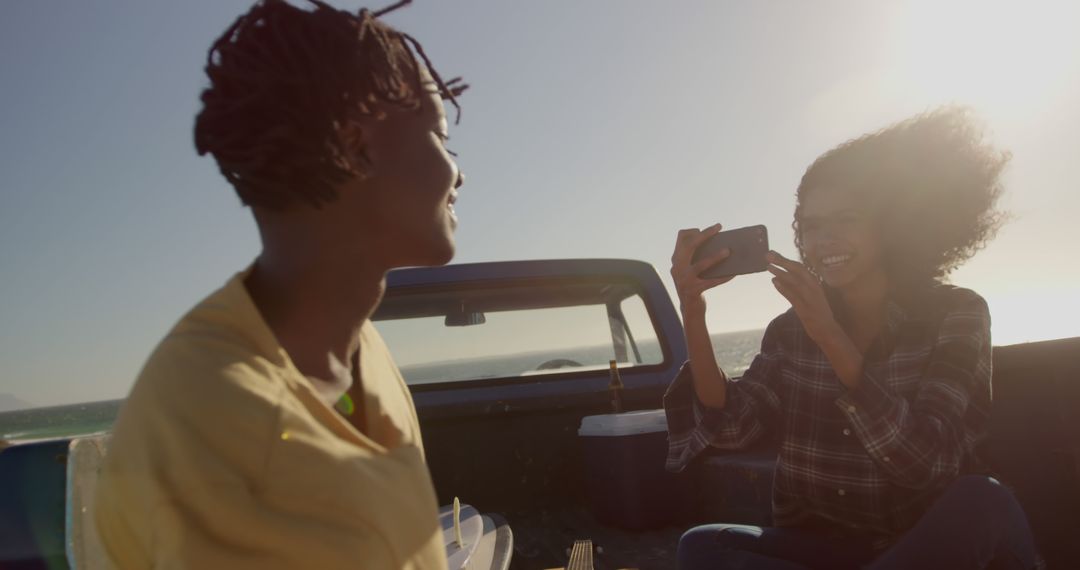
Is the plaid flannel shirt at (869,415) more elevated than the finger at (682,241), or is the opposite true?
the finger at (682,241)

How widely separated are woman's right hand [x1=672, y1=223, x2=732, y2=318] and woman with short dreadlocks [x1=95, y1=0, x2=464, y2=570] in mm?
1055

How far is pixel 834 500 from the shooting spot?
6.65ft

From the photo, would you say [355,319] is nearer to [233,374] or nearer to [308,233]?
[308,233]

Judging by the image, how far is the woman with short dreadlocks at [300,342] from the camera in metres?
0.78

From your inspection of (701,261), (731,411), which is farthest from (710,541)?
(701,261)

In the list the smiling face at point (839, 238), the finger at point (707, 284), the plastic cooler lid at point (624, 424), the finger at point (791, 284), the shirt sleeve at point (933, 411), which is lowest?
the plastic cooler lid at point (624, 424)

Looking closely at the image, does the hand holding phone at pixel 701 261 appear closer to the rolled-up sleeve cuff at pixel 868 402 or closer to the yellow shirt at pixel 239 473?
the rolled-up sleeve cuff at pixel 868 402

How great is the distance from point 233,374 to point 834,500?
1751mm

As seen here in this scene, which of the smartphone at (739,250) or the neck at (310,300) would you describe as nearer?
the neck at (310,300)

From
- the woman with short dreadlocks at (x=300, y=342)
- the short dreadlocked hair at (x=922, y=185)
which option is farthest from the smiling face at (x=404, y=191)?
the short dreadlocked hair at (x=922, y=185)

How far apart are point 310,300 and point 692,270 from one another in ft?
4.41

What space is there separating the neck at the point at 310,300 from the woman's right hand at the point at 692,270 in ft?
4.05

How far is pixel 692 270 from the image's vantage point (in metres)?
2.15

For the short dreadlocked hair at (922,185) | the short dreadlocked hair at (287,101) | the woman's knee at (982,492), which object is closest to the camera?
the short dreadlocked hair at (287,101)
